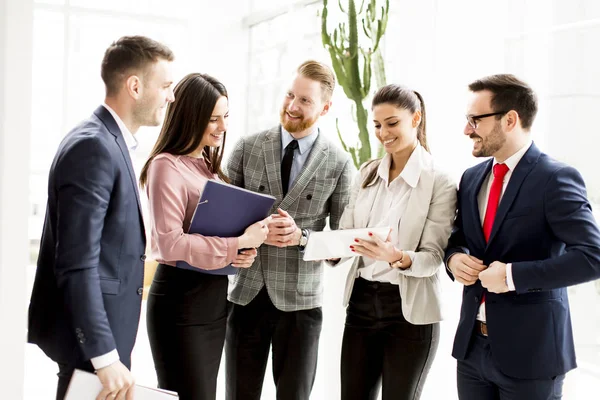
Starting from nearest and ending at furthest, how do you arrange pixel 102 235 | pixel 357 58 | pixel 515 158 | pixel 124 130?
pixel 102 235 → pixel 124 130 → pixel 515 158 → pixel 357 58

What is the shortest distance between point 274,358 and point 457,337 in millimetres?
852

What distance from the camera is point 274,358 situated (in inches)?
106

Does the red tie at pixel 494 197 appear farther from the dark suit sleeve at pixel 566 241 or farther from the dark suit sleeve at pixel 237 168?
the dark suit sleeve at pixel 237 168

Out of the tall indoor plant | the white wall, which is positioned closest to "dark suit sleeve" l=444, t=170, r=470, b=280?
the tall indoor plant

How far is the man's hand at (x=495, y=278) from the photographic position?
198 cm

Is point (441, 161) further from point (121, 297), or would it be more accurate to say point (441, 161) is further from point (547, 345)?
point (121, 297)

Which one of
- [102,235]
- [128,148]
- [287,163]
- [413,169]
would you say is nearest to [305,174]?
[287,163]

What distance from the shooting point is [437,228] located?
2.36m

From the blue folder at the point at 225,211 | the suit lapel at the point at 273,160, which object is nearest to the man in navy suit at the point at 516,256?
the blue folder at the point at 225,211

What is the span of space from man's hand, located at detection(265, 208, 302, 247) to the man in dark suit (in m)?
0.69

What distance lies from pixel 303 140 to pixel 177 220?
736mm

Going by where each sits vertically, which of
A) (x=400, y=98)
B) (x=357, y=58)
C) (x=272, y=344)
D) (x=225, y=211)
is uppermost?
(x=357, y=58)

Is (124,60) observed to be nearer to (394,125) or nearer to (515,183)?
(394,125)

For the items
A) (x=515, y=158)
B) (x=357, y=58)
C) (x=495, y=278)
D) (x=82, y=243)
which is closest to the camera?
(x=82, y=243)
